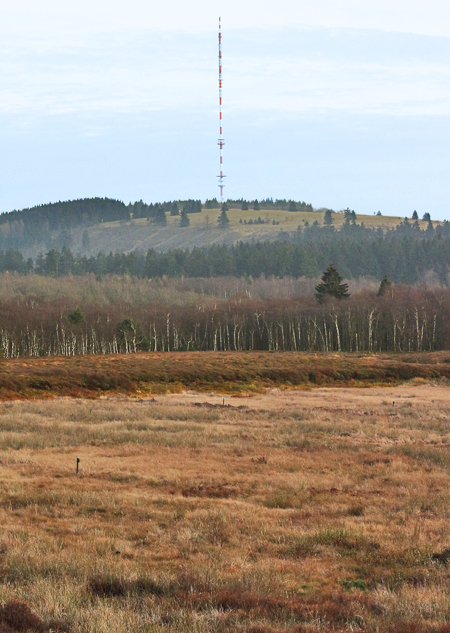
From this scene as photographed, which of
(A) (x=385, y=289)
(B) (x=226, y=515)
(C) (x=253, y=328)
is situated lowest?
(C) (x=253, y=328)

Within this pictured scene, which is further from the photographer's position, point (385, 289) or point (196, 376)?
point (385, 289)

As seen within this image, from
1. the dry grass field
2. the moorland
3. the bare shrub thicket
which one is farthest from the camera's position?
the bare shrub thicket

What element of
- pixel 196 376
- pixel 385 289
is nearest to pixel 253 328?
pixel 385 289

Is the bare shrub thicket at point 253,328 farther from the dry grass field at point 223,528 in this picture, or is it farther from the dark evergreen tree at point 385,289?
the dry grass field at point 223,528

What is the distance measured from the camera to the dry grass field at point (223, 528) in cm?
1038

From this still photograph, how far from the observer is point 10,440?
97.1 feet

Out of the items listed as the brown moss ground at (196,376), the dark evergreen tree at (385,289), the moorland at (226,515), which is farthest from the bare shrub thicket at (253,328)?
the moorland at (226,515)

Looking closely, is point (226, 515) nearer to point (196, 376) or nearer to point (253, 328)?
point (196, 376)

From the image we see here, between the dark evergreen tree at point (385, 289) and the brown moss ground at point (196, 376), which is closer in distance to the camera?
the brown moss ground at point (196, 376)

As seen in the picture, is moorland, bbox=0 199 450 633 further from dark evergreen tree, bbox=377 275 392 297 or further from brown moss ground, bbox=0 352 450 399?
dark evergreen tree, bbox=377 275 392 297

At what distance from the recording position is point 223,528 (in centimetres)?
1631

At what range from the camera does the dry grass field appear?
10.4 m

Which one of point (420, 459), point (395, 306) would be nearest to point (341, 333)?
point (395, 306)

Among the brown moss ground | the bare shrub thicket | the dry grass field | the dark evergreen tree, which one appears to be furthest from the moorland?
the dark evergreen tree
